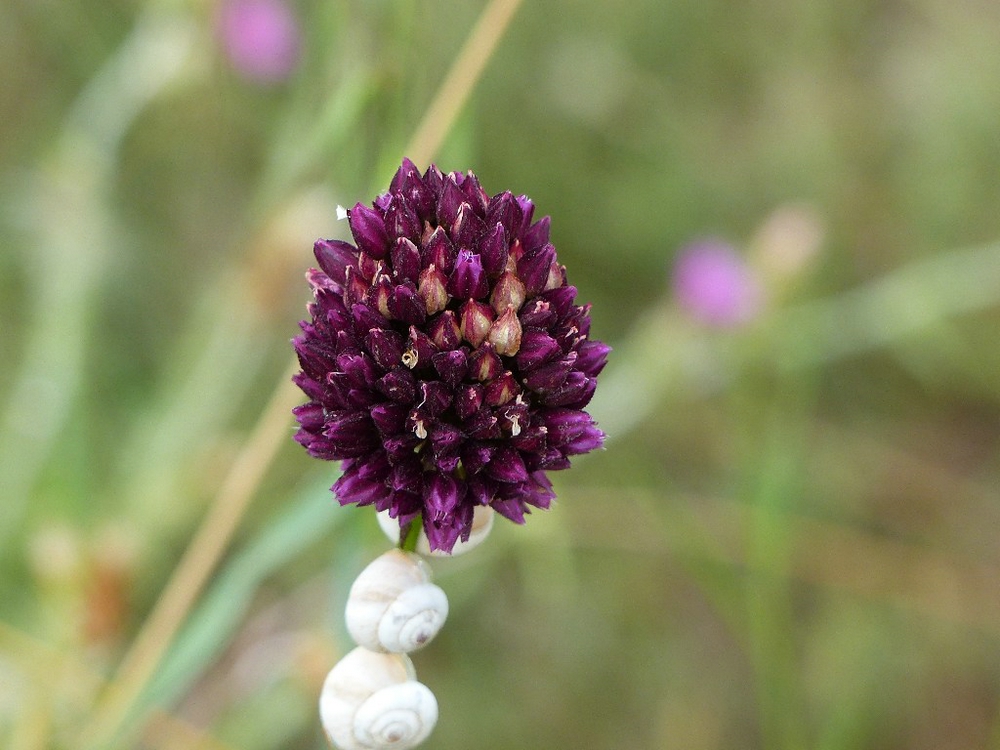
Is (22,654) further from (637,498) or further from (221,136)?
(221,136)

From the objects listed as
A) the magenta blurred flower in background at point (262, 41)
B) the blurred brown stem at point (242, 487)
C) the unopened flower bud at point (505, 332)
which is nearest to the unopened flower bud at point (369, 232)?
the unopened flower bud at point (505, 332)

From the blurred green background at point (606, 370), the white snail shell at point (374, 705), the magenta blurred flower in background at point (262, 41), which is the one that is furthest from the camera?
the magenta blurred flower in background at point (262, 41)

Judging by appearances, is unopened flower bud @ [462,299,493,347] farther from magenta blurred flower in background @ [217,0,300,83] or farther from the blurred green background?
magenta blurred flower in background @ [217,0,300,83]

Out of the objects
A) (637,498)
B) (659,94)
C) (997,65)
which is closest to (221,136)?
(659,94)

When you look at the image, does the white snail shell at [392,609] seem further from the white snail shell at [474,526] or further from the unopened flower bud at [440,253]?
the unopened flower bud at [440,253]

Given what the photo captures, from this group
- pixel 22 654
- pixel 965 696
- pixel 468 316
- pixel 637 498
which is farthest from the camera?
pixel 965 696

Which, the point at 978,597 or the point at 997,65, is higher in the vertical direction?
the point at 997,65
